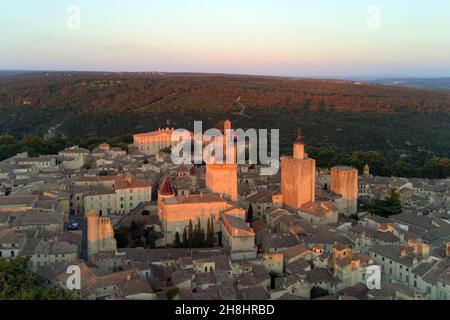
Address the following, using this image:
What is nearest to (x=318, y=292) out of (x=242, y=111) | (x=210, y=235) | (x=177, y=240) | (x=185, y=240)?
(x=210, y=235)

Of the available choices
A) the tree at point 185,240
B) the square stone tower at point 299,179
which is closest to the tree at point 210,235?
the tree at point 185,240

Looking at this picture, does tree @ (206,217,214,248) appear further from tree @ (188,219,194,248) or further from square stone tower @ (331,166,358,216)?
square stone tower @ (331,166,358,216)

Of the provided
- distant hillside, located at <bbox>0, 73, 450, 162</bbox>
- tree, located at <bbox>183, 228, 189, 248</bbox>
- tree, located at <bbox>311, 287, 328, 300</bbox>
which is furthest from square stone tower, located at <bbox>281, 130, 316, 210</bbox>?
distant hillside, located at <bbox>0, 73, 450, 162</bbox>

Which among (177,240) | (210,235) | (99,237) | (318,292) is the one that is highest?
(99,237)

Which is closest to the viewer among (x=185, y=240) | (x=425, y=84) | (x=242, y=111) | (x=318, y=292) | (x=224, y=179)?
(x=318, y=292)

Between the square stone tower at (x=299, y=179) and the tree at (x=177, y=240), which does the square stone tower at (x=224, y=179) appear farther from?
the tree at (x=177, y=240)

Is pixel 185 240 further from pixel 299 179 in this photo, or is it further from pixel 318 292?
pixel 299 179

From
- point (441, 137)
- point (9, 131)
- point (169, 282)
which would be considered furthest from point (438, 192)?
point (9, 131)
